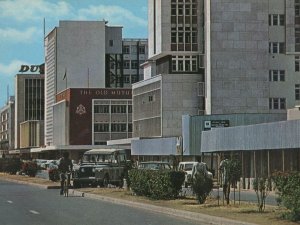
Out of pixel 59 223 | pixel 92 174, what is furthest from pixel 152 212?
pixel 92 174

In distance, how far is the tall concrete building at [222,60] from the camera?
8794cm

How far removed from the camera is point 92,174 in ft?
139

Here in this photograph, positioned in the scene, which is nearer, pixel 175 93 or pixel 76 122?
pixel 175 93

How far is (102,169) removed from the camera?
42.3 metres

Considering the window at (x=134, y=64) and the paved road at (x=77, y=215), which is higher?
the window at (x=134, y=64)

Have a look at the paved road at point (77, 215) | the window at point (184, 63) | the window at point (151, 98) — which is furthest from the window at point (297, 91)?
the paved road at point (77, 215)

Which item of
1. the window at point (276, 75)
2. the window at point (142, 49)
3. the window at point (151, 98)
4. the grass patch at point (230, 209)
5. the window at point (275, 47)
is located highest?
the window at point (142, 49)

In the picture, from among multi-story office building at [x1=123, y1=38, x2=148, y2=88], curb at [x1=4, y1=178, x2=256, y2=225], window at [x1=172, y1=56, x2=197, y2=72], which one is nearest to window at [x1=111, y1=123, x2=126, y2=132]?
multi-story office building at [x1=123, y1=38, x2=148, y2=88]

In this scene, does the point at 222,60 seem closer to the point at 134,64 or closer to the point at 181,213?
the point at 181,213

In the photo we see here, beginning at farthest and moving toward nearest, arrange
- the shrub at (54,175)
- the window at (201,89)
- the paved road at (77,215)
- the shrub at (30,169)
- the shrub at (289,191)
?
the window at (201,89)
the shrub at (30,169)
the shrub at (54,175)
the paved road at (77,215)
the shrub at (289,191)

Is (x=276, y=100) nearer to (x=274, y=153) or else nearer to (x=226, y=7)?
(x=226, y=7)

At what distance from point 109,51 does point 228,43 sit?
70.7 m

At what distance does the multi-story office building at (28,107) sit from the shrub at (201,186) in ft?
525

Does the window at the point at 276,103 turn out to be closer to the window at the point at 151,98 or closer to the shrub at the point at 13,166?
the window at the point at 151,98
